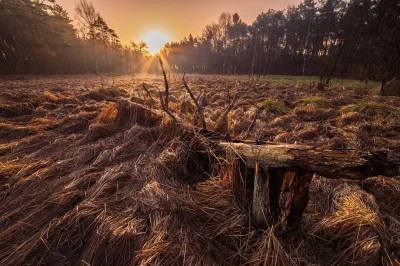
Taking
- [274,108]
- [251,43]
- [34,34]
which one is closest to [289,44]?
[251,43]

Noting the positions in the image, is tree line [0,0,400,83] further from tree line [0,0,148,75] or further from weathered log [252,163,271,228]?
weathered log [252,163,271,228]

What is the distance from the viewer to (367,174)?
890 millimetres

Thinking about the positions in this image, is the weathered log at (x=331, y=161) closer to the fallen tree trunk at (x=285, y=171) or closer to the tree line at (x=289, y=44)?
the fallen tree trunk at (x=285, y=171)

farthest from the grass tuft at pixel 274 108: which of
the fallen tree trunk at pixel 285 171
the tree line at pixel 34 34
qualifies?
the tree line at pixel 34 34

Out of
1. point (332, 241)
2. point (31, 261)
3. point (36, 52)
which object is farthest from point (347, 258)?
point (36, 52)

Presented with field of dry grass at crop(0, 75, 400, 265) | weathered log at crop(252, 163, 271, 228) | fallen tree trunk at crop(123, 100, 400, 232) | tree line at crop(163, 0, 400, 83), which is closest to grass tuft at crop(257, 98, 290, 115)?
field of dry grass at crop(0, 75, 400, 265)

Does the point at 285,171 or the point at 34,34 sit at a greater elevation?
the point at 34,34

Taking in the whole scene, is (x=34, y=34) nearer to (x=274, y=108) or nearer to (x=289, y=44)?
(x=274, y=108)

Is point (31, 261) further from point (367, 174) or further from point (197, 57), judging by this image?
point (197, 57)

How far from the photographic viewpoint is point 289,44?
36156 mm

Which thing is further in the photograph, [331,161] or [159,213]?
[159,213]

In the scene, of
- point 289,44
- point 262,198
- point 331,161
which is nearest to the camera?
point 331,161

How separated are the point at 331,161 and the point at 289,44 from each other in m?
43.8

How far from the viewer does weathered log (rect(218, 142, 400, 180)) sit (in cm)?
86
